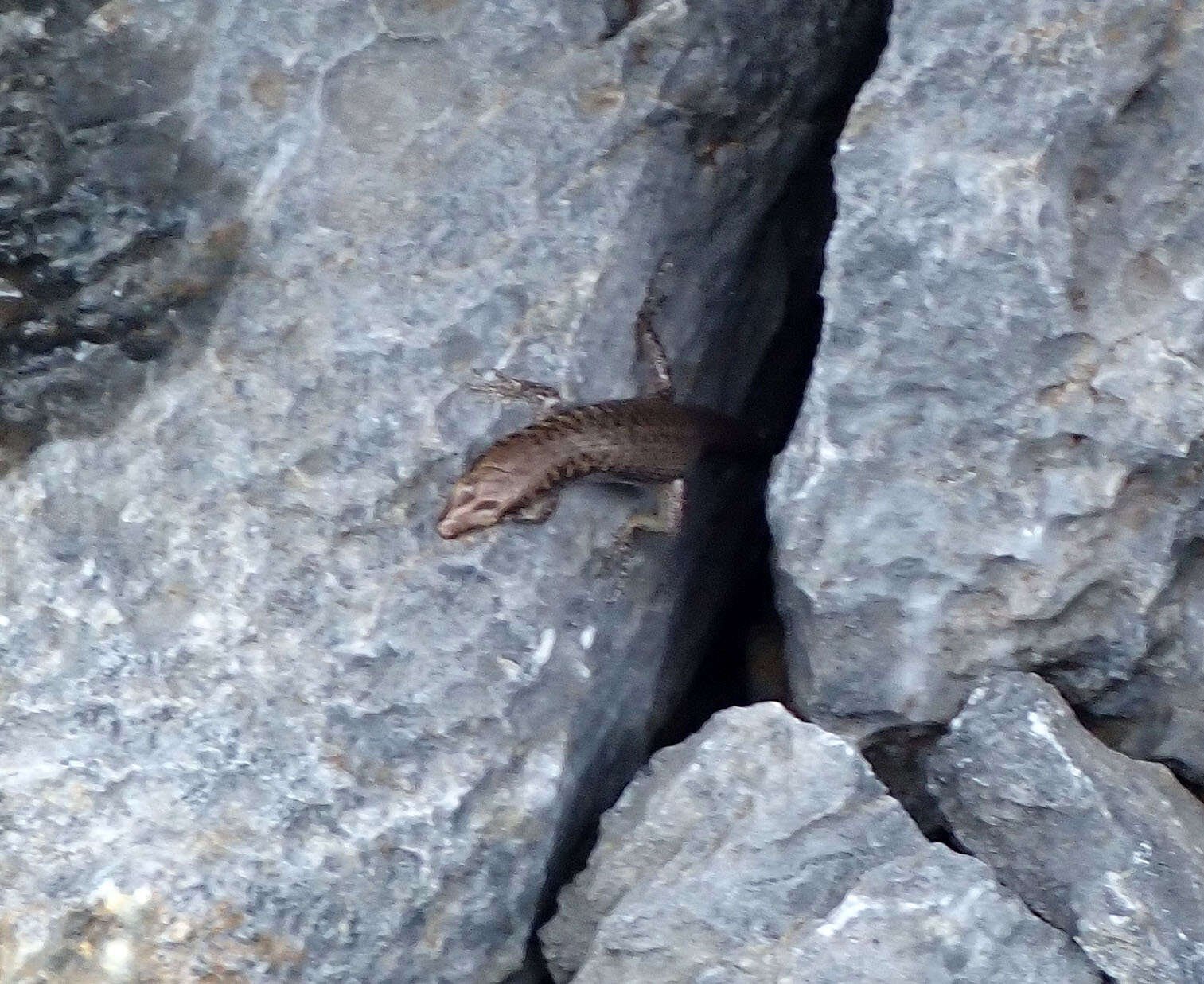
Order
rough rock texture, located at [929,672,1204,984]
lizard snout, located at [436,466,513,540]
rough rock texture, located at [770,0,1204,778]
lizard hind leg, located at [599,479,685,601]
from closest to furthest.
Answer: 1. rough rock texture, located at [929,672,1204,984]
2. rough rock texture, located at [770,0,1204,778]
3. lizard snout, located at [436,466,513,540]
4. lizard hind leg, located at [599,479,685,601]

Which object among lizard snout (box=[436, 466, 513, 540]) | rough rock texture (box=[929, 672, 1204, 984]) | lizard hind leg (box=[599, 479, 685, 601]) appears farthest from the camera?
lizard hind leg (box=[599, 479, 685, 601])

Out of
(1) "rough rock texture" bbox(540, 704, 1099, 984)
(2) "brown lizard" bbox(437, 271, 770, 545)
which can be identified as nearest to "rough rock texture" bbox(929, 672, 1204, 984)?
(1) "rough rock texture" bbox(540, 704, 1099, 984)

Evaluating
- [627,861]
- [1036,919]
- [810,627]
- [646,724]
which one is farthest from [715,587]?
[1036,919]

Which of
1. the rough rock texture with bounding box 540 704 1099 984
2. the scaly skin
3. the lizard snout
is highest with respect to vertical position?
the scaly skin

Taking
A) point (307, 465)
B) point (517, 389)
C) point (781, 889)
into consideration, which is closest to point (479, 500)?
point (517, 389)

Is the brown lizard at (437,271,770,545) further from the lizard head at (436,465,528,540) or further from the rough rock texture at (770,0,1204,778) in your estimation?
the rough rock texture at (770,0,1204,778)

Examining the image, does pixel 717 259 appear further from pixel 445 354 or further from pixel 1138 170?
pixel 1138 170
